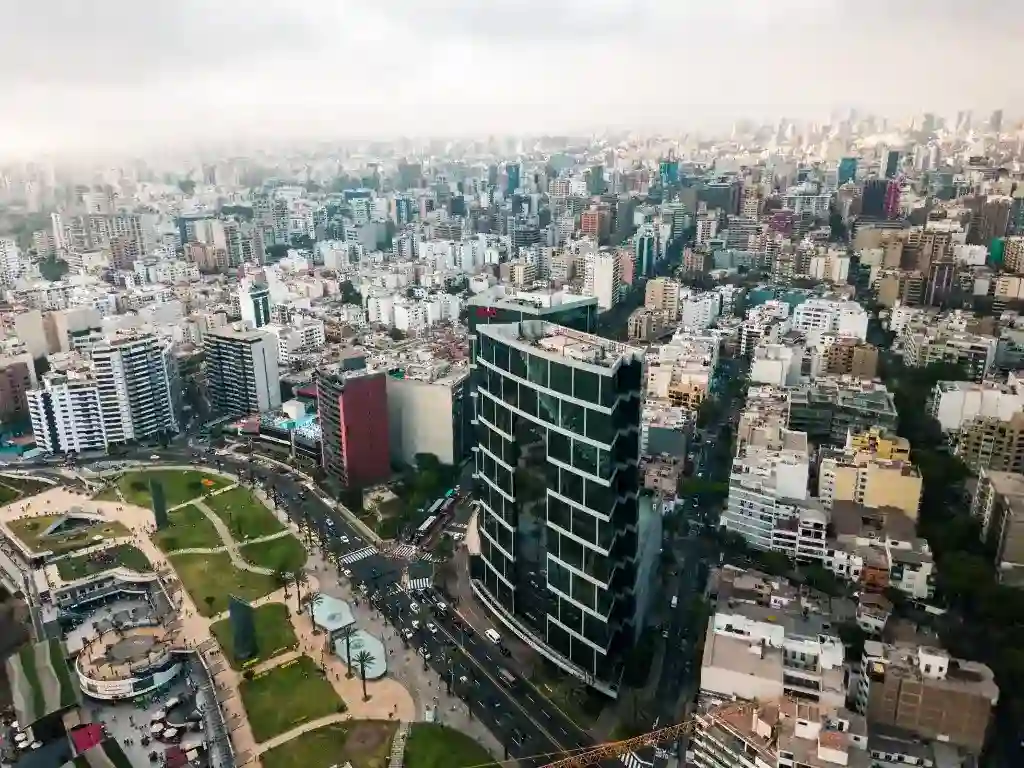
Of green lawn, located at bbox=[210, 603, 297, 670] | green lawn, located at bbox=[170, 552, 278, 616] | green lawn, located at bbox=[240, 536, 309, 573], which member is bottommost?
green lawn, located at bbox=[210, 603, 297, 670]

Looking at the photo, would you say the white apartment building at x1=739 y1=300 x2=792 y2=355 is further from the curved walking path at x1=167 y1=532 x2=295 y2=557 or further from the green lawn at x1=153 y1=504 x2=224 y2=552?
the green lawn at x1=153 y1=504 x2=224 y2=552

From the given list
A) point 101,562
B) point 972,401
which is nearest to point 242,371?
point 101,562

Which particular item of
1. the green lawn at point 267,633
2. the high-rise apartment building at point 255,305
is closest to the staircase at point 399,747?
the green lawn at point 267,633

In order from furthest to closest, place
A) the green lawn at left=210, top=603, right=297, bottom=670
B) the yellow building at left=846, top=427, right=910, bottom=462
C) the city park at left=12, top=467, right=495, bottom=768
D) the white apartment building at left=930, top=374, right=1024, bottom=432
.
Result: the white apartment building at left=930, top=374, right=1024, bottom=432
the yellow building at left=846, top=427, right=910, bottom=462
the green lawn at left=210, top=603, right=297, bottom=670
the city park at left=12, top=467, right=495, bottom=768

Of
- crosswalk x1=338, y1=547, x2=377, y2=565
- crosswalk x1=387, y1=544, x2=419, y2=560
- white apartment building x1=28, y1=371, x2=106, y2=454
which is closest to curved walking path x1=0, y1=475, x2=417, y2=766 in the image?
crosswalk x1=338, y1=547, x2=377, y2=565

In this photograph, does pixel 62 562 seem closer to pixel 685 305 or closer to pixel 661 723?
pixel 661 723

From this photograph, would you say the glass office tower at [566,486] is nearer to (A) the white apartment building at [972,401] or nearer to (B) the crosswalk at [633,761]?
(B) the crosswalk at [633,761]

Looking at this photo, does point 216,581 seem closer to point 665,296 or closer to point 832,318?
point 832,318
